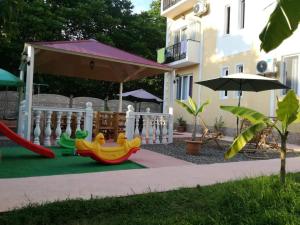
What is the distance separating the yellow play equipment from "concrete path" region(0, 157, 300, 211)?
3.01ft

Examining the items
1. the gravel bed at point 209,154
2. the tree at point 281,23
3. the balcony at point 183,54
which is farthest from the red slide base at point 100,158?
the balcony at point 183,54

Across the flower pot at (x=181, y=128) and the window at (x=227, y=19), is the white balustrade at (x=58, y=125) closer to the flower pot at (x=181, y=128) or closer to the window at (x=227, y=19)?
the flower pot at (x=181, y=128)

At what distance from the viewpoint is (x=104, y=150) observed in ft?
27.4

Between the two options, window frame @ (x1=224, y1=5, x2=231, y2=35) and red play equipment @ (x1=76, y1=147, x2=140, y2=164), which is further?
window frame @ (x1=224, y1=5, x2=231, y2=35)

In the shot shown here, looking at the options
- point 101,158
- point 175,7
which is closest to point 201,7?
point 175,7

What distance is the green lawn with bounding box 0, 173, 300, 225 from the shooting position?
172 inches

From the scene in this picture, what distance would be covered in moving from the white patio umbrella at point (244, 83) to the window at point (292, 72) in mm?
3782

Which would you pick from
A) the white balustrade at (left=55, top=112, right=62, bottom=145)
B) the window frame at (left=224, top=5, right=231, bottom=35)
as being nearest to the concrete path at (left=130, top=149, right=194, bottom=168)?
the white balustrade at (left=55, top=112, right=62, bottom=145)

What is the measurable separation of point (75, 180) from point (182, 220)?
8.78 feet

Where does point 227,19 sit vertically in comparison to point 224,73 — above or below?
above

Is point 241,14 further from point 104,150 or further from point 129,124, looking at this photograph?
point 104,150

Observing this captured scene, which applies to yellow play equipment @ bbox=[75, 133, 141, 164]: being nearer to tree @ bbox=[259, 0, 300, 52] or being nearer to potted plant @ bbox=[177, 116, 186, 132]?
tree @ bbox=[259, 0, 300, 52]

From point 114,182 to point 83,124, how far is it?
6.45m

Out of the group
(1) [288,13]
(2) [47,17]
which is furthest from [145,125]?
(2) [47,17]
